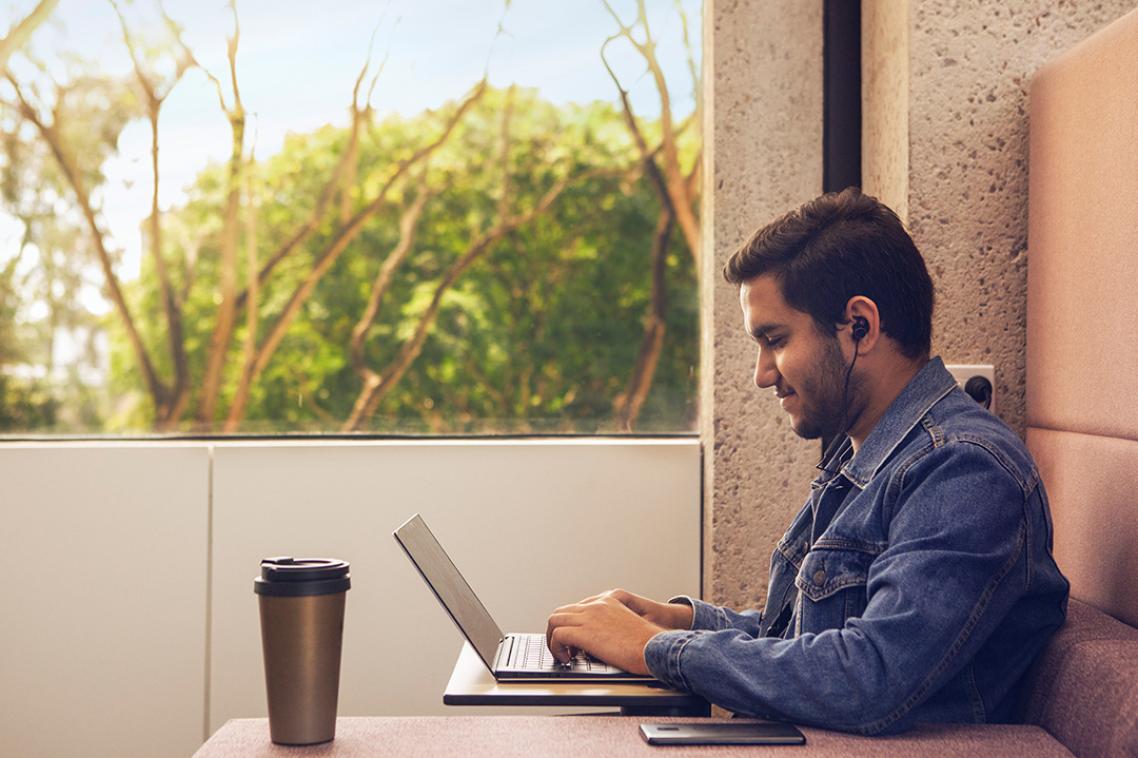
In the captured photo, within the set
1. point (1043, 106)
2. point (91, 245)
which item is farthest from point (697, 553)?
point (91, 245)

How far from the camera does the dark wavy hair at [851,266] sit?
66.5 inches

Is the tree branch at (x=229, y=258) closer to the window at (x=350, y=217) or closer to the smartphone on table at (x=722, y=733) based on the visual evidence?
the window at (x=350, y=217)

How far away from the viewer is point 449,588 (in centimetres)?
172

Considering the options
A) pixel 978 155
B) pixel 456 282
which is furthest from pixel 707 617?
pixel 456 282

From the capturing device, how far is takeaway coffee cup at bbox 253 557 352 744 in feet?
4.23

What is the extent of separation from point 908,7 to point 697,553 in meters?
1.33

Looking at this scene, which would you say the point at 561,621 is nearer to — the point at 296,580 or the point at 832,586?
the point at 832,586

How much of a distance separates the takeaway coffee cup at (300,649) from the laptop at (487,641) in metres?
0.24

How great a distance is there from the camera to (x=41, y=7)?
294 cm

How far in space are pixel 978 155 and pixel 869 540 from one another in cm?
101

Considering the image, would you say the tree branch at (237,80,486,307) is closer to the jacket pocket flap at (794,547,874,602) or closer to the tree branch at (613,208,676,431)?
the tree branch at (613,208,676,431)

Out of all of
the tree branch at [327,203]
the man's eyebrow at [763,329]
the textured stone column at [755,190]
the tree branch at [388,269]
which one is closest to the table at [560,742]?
the man's eyebrow at [763,329]

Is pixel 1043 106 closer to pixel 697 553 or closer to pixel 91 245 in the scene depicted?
pixel 697 553

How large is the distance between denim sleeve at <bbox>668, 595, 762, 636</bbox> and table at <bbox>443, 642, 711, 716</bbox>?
423mm
